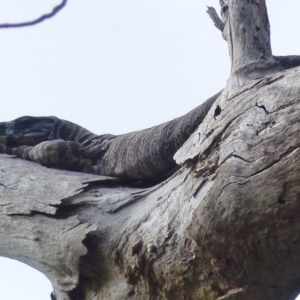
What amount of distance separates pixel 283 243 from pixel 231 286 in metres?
0.29

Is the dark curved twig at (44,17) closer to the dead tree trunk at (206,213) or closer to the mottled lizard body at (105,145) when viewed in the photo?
the dead tree trunk at (206,213)

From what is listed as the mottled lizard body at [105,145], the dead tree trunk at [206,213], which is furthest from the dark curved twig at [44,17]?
the mottled lizard body at [105,145]

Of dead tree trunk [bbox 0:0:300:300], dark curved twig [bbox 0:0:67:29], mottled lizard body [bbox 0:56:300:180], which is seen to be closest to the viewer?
dark curved twig [bbox 0:0:67:29]

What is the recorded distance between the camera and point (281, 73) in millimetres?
2682

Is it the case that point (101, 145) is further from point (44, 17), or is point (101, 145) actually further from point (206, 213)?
point (44, 17)

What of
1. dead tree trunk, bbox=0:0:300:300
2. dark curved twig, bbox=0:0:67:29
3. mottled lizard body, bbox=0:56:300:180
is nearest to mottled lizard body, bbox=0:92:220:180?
mottled lizard body, bbox=0:56:300:180

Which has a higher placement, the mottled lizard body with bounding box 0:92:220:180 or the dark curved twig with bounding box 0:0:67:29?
the dark curved twig with bounding box 0:0:67:29

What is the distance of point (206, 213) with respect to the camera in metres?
2.53

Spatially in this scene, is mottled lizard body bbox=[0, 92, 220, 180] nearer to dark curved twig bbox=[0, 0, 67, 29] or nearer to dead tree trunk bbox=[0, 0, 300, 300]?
dead tree trunk bbox=[0, 0, 300, 300]

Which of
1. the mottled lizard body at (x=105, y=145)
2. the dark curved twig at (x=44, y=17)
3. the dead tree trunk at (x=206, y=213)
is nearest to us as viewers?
the dark curved twig at (x=44, y=17)

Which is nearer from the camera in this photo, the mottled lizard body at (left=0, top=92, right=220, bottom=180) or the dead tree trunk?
the dead tree trunk

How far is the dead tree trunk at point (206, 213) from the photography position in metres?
2.45

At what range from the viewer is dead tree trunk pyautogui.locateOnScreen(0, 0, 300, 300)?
245cm

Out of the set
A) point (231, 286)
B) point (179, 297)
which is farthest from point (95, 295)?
point (231, 286)
